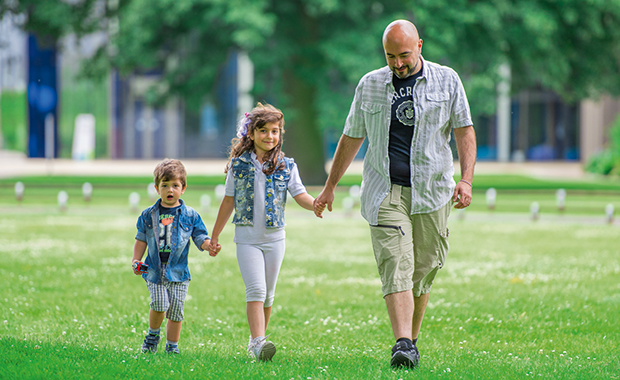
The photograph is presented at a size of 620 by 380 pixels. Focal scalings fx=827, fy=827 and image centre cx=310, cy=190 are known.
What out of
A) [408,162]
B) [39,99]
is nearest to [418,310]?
[408,162]

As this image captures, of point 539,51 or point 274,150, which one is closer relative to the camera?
point 274,150

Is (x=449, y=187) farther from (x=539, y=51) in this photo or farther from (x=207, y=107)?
(x=207, y=107)

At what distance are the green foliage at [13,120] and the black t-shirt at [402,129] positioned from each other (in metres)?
53.5

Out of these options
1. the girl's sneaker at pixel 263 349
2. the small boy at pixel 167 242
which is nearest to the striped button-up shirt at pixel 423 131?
the girl's sneaker at pixel 263 349

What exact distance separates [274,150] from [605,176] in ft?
99.6

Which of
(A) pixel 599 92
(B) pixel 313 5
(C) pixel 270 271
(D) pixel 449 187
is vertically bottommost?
(C) pixel 270 271

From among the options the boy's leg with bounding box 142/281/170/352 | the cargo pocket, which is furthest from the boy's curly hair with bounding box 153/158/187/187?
the cargo pocket

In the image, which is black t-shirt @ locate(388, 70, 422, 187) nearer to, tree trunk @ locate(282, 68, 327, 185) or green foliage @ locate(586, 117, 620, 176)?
tree trunk @ locate(282, 68, 327, 185)

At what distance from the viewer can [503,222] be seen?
17.0 metres

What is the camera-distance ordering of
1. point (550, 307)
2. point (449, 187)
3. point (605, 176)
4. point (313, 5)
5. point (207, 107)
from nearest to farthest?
point (449, 187), point (550, 307), point (313, 5), point (605, 176), point (207, 107)

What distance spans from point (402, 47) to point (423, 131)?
49 centimetres

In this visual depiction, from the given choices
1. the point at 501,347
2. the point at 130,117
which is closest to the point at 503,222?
the point at 501,347

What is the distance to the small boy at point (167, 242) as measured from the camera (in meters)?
4.88

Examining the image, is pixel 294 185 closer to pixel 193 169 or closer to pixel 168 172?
pixel 168 172
